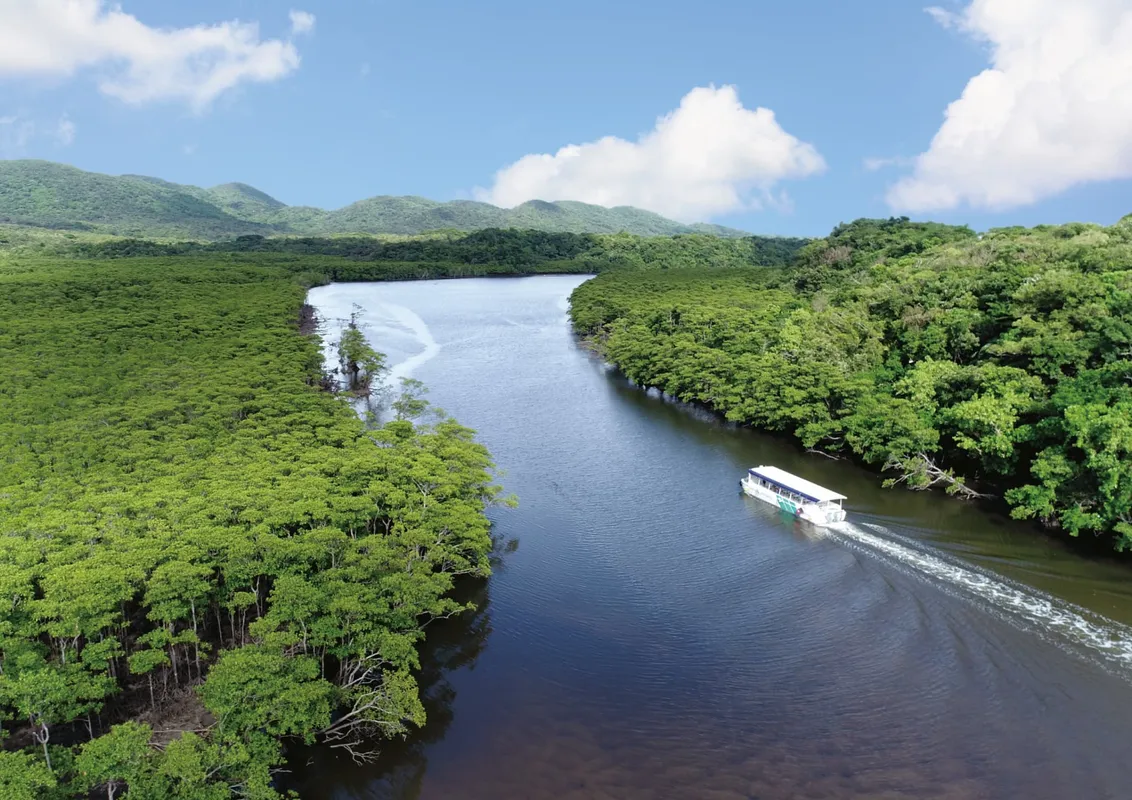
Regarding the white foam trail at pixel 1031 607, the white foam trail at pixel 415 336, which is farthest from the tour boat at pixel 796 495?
the white foam trail at pixel 415 336

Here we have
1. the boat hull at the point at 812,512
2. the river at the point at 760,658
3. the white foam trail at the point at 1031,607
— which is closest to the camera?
the river at the point at 760,658

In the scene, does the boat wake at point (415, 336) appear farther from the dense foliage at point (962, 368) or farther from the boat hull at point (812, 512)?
the boat hull at point (812, 512)

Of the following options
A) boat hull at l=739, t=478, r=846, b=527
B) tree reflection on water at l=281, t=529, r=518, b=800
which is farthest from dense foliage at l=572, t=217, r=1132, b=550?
tree reflection on water at l=281, t=529, r=518, b=800

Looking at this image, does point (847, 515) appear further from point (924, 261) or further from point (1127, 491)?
point (924, 261)

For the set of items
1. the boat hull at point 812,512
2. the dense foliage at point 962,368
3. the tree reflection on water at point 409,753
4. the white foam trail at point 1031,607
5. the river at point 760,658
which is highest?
the dense foliage at point 962,368

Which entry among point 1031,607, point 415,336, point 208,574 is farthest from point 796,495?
point 415,336

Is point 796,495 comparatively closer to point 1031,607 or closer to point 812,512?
point 812,512

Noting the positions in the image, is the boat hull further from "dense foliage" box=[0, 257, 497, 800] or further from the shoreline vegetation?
"dense foliage" box=[0, 257, 497, 800]
